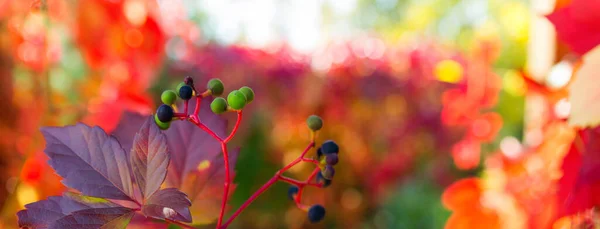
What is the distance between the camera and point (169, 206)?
0.78ft

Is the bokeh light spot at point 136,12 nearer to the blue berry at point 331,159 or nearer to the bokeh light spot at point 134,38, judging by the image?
the bokeh light spot at point 134,38

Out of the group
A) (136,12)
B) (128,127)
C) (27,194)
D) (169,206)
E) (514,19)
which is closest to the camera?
(169,206)

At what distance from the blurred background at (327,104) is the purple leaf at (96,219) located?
0.99 feet

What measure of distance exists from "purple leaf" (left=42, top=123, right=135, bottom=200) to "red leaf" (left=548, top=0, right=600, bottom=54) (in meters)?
0.38

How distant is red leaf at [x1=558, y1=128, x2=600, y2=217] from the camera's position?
38cm

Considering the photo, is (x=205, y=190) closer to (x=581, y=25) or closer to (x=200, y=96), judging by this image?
(x=200, y=96)

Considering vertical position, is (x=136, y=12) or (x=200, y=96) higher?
(x=136, y=12)

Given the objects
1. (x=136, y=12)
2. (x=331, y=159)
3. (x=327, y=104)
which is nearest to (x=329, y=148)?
(x=331, y=159)

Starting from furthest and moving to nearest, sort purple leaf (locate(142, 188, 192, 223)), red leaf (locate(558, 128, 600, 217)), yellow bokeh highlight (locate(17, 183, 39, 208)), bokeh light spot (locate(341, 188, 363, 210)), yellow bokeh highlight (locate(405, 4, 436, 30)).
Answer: yellow bokeh highlight (locate(405, 4, 436, 30)) → bokeh light spot (locate(341, 188, 363, 210)) → yellow bokeh highlight (locate(17, 183, 39, 208)) → red leaf (locate(558, 128, 600, 217)) → purple leaf (locate(142, 188, 192, 223))

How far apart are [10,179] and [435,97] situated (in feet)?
7.12

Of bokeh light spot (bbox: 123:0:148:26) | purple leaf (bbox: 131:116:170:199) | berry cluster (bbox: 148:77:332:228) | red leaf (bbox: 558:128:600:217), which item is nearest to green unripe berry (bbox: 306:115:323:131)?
berry cluster (bbox: 148:77:332:228)

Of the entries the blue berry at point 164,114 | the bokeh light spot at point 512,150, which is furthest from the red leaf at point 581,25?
the blue berry at point 164,114

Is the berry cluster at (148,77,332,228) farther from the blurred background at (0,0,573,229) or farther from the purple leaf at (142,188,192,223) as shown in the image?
the blurred background at (0,0,573,229)

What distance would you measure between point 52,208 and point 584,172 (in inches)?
16.1
